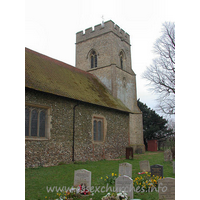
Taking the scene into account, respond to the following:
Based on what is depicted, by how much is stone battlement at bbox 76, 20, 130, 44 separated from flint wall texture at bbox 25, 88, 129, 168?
9871mm

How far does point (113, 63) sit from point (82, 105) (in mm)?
8333

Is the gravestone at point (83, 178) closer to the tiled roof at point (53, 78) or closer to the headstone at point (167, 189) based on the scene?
the headstone at point (167, 189)

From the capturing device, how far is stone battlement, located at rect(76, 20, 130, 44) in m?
21.6

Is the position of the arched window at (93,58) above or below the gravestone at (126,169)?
above

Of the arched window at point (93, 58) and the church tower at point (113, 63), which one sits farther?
the arched window at point (93, 58)

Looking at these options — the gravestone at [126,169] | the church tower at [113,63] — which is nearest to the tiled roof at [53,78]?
the church tower at [113,63]

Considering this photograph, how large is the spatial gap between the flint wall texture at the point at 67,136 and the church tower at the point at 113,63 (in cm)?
493

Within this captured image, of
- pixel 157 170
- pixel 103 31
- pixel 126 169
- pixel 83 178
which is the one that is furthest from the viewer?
pixel 103 31

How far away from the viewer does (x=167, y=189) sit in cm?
537

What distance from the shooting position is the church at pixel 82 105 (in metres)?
10.8

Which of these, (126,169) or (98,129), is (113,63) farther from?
(126,169)

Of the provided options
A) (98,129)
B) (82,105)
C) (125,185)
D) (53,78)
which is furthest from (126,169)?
(53,78)

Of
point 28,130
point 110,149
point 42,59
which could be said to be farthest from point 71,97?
point 110,149

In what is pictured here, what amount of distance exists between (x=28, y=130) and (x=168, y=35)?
14.5 meters
